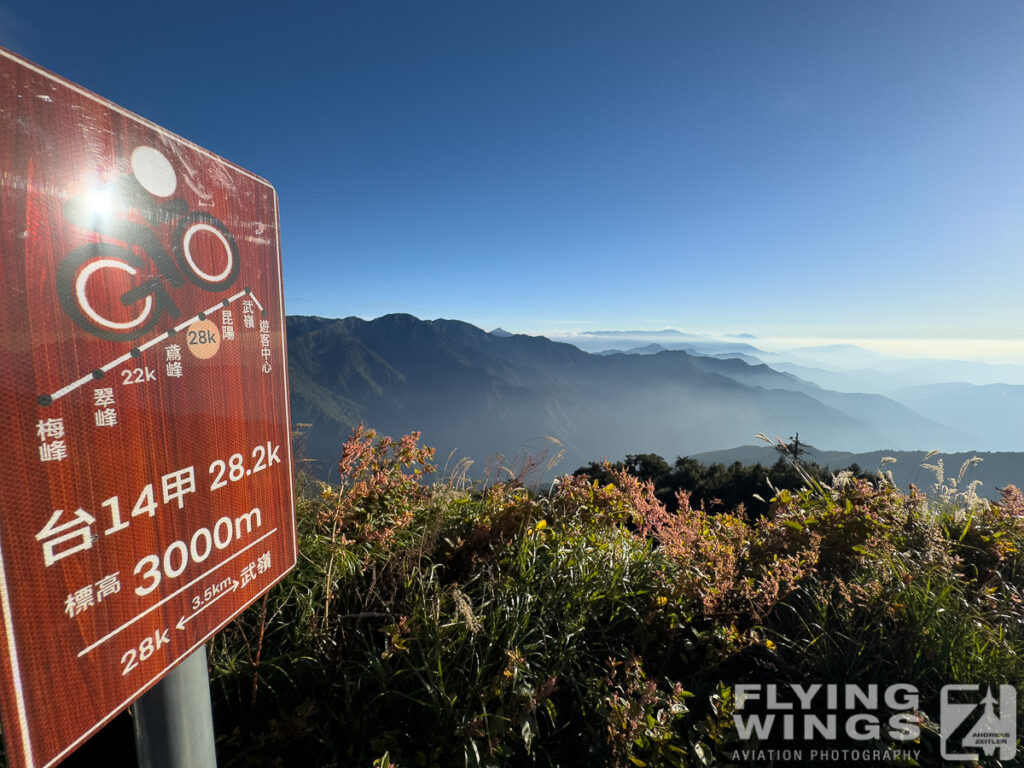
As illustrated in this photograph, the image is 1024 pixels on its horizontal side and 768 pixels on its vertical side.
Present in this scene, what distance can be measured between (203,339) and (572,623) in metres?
2.08

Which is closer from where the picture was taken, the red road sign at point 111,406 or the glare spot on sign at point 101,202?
the red road sign at point 111,406

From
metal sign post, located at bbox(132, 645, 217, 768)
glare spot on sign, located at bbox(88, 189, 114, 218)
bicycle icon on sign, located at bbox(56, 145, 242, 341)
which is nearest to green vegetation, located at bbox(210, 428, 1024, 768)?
metal sign post, located at bbox(132, 645, 217, 768)

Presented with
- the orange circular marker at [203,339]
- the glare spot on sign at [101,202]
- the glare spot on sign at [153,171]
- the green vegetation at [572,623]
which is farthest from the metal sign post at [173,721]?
the glare spot on sign at [153,171]

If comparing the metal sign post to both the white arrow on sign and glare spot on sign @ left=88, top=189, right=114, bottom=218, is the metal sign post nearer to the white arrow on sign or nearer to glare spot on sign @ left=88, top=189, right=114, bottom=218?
the white arrow on sign

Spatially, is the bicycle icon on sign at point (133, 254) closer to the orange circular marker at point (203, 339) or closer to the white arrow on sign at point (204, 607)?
the orange circular marker at point (203, 339)

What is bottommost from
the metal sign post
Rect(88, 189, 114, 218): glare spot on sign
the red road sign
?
the metal sign post

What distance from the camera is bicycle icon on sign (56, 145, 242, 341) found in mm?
1060

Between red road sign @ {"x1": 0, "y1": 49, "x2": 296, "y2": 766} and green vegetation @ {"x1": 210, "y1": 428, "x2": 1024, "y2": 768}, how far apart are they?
36.9 inches

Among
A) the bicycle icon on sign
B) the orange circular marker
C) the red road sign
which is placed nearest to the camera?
the red road sign

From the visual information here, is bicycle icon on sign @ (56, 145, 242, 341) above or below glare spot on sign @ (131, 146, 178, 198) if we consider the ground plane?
below

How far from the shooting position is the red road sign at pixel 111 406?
953mm

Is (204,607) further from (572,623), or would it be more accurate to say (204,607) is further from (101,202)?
(572,623)

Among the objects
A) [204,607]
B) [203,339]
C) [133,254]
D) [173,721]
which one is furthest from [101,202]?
[173,721]

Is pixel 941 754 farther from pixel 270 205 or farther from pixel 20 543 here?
pixel 270 205
